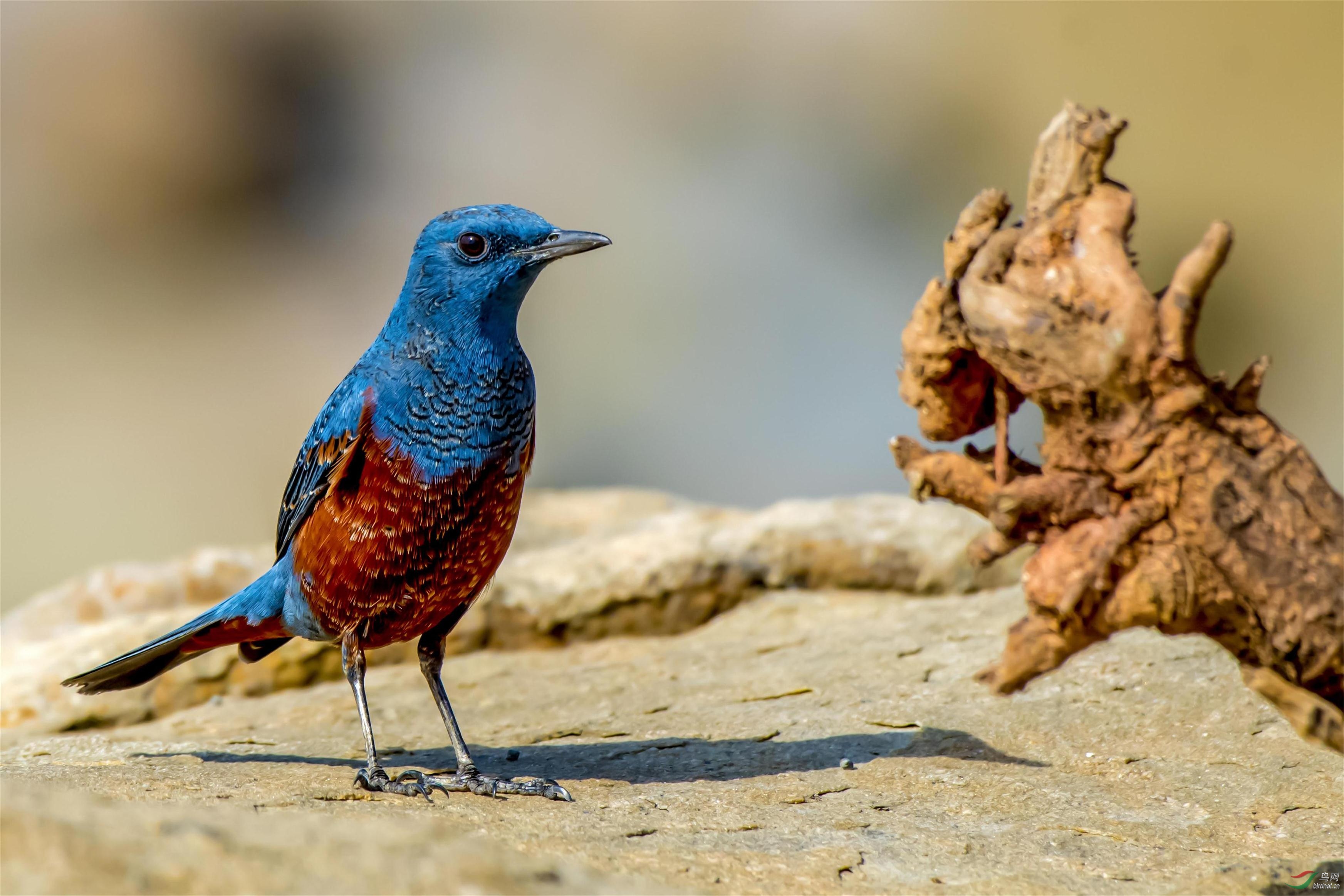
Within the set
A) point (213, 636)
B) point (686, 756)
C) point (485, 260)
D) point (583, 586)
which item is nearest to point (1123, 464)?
point (686, 756)

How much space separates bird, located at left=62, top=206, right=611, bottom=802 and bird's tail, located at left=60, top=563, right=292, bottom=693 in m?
0.02

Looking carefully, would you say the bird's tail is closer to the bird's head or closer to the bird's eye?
the bird's head

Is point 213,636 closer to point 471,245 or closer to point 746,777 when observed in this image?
point 471,245

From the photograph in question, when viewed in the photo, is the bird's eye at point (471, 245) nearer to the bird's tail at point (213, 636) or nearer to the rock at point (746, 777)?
the bird's tail at point (213, 636)

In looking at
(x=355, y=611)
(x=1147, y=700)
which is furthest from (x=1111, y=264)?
(x=355, y=611)

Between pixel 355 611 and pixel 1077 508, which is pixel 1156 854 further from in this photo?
pixel 355 611

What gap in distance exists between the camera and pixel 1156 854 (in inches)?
117

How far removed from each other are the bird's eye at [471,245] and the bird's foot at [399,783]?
1537 mm

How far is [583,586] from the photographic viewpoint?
5.95 metres

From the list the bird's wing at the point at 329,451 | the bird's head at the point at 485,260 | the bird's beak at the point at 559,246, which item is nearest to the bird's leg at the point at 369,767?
the bird's wing at the point at 329,451

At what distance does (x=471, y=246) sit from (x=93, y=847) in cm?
213

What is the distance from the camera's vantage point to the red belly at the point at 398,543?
3494 millimetres

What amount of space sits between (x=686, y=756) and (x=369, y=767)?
1033mm

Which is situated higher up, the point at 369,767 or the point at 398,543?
the point at 398,543
